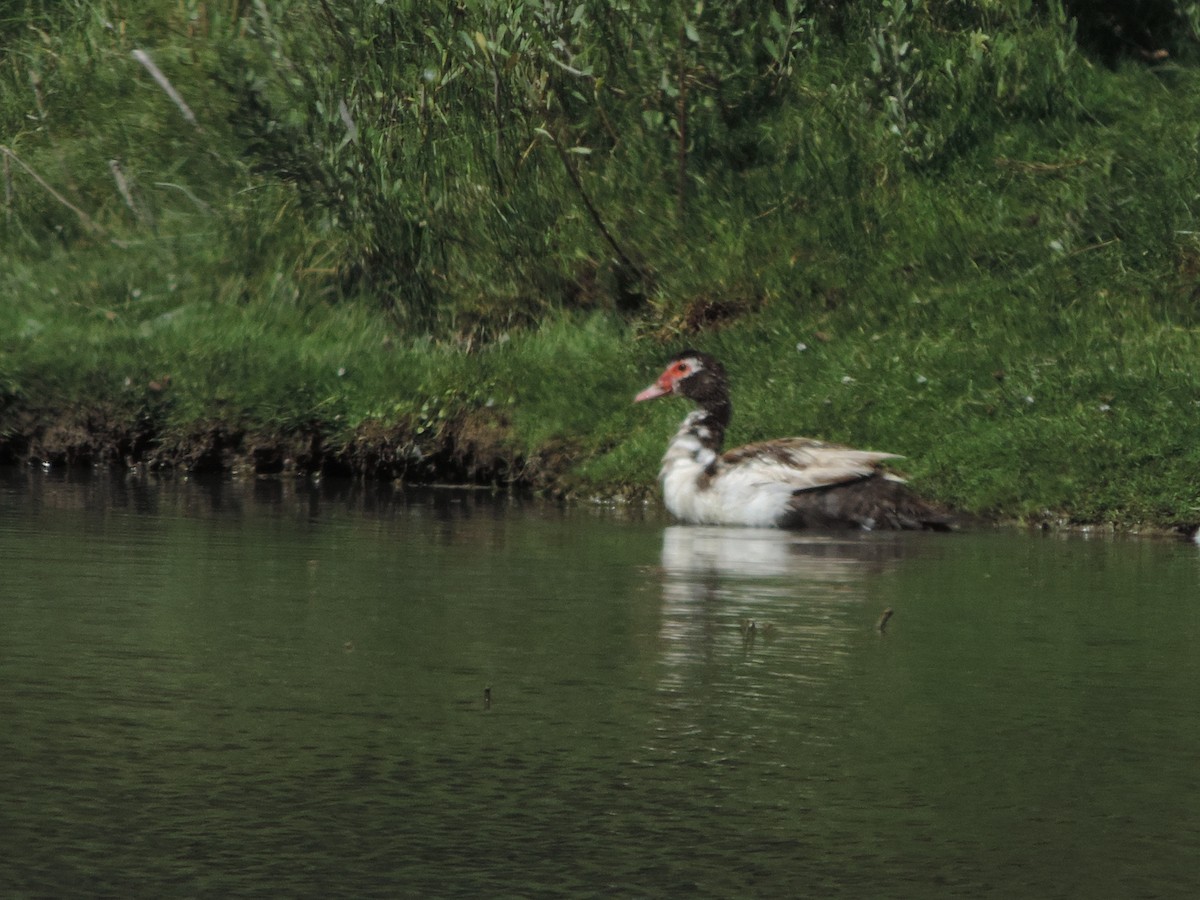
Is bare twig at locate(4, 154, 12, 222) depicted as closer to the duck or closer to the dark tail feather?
the duck

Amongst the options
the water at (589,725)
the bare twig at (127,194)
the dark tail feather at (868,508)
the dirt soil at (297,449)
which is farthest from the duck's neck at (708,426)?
the bare twig at (127,194)

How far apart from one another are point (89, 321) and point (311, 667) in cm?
1206

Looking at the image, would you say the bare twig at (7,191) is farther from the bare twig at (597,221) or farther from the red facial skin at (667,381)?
the red facial skin at (667,381)

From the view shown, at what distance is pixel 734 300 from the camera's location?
16.5 metres

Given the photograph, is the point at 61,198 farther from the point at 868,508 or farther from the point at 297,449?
the point at 868,508

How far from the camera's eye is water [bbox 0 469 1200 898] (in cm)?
Result: 479

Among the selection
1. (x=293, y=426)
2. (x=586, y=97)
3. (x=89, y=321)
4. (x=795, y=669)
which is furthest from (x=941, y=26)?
(x=795, y=669)

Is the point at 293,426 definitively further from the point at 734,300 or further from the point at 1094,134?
the point at 1094,134

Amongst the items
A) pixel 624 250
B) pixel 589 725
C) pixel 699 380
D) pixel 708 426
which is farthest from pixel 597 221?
pixel 589 725

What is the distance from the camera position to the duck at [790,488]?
41.9 ft

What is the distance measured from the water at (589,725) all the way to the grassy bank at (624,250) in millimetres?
4422

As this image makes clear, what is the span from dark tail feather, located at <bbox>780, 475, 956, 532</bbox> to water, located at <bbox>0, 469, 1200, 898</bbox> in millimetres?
1811

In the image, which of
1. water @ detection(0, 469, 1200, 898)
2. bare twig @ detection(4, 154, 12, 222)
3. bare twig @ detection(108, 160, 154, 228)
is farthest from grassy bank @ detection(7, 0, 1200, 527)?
water @ detection(0, 469, 1200, 898)

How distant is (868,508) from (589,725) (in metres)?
6.76
